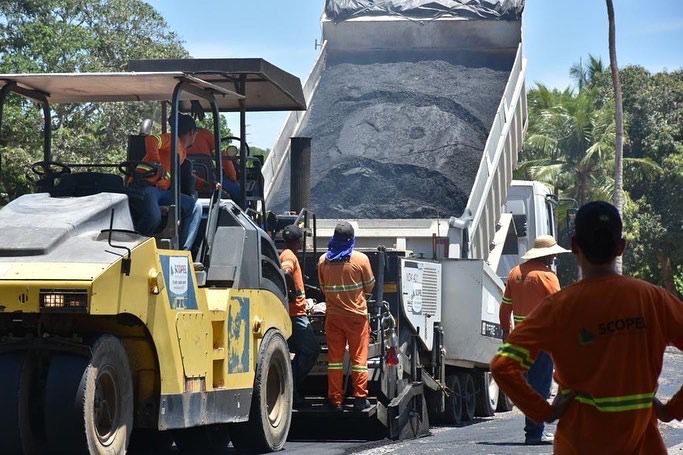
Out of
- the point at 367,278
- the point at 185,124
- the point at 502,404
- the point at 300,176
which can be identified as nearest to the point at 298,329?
the point at 367,278

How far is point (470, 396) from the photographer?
507 inches

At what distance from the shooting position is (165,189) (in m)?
8.09

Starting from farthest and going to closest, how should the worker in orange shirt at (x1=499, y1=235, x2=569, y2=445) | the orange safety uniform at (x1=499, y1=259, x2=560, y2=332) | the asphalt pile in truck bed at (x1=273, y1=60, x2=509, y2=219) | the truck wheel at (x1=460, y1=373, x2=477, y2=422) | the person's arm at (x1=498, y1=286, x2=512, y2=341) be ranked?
the asphalt pile in truck bed at (x1=273, y1=60, x2=509, y2=219) → the truck wheel at (x1=460, y1=373, x2=477, y2=422) → the person's arm at (x1=498, y1=286, x2=512, y2=341) → the orange safety uniform at (x1=499, y1=259, x2=560, y2=332) → the worker in orange shirt at (x1=499, y1=235, x2=569, y2=445)

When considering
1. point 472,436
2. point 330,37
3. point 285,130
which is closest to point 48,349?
point 472,436

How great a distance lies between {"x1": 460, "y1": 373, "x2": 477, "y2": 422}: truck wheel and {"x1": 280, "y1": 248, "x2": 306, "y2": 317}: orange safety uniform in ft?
9.16

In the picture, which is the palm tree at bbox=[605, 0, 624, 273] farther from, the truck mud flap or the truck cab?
the truck mud flap

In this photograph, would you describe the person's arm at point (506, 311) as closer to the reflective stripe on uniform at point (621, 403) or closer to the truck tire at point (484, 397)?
the truck tire at point (484, 397)

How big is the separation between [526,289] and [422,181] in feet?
18.9

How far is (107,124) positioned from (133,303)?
16.5 m

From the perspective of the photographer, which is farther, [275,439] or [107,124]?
[107,124]

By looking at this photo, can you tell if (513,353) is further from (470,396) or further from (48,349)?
(470,396)

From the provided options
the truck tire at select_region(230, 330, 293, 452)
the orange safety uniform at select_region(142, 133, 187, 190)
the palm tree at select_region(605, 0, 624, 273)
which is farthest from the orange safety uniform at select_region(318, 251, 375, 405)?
the palm tree at select_region(605, 0, 624, 273)

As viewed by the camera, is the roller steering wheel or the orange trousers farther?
the orange trousers

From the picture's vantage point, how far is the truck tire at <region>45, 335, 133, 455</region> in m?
6.67
